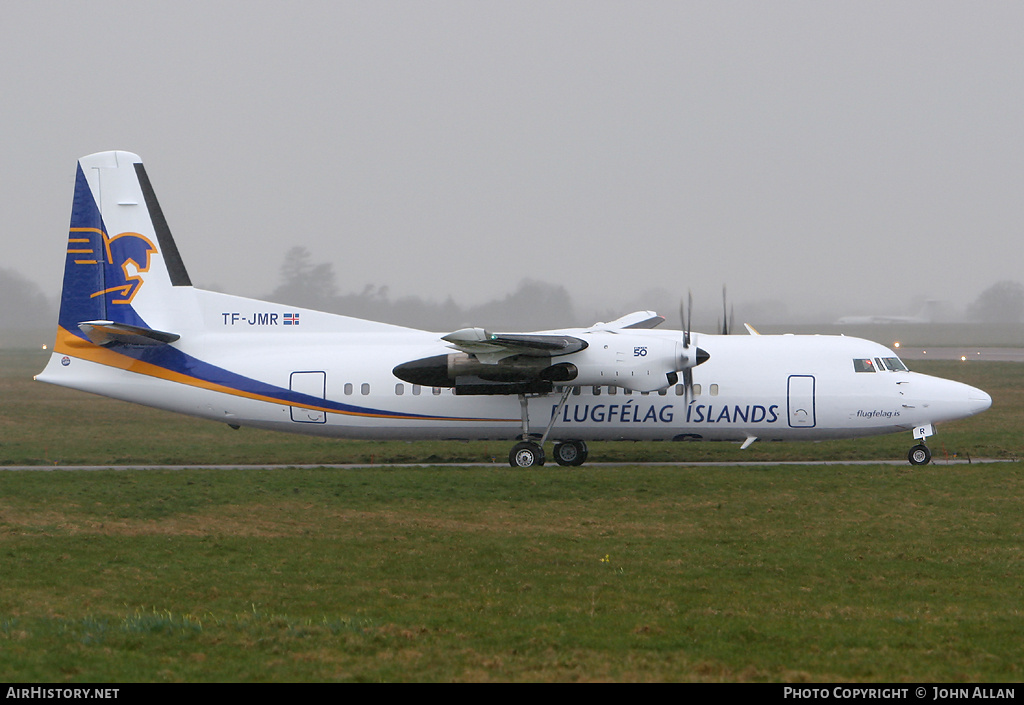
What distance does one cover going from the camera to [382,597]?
1262 centimetres

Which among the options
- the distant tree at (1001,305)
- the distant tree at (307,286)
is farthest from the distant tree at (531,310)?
the distant tree at (1001,305)

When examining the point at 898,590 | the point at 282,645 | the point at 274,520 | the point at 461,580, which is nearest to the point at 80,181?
the point at 274,520

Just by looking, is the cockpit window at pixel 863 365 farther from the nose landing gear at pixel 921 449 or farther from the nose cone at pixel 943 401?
the nose landing gear at pixel 921 449

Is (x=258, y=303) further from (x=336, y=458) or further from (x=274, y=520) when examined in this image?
(x=274, y=520)

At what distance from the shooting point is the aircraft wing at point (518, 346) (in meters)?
22.9

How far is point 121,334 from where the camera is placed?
24.2 meters

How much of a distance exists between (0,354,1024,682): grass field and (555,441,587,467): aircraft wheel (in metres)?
1.68

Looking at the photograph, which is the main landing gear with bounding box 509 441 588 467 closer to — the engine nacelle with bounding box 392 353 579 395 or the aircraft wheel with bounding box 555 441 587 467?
the aircraft wheel with bounding box 555 441 587 467

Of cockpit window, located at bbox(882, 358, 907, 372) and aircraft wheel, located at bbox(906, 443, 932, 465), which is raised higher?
cockpit window, located at bbox(882, 358, 907, 372)

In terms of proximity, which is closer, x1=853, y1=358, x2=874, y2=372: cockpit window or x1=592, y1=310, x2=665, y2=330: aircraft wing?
x1=853, y1=358, x2=874, y2=372: cockpit window

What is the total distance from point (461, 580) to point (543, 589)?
1.27m

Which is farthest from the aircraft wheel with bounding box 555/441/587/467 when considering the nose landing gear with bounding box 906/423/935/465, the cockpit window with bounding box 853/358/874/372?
the nose landing gear with bounding box 906/423/935/465

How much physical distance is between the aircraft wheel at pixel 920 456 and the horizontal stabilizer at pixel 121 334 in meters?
19.0

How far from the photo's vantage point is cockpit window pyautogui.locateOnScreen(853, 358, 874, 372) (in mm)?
25266
